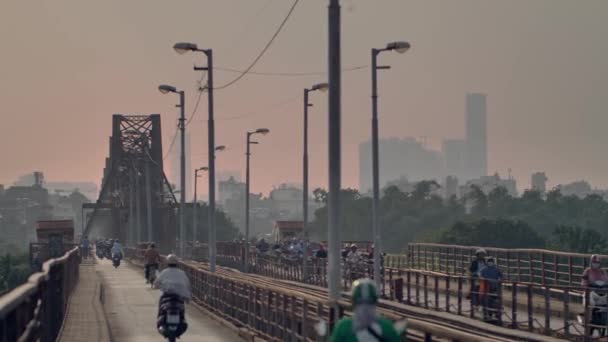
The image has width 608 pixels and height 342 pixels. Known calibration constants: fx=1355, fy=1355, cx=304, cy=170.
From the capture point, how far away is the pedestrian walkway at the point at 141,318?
29531mm

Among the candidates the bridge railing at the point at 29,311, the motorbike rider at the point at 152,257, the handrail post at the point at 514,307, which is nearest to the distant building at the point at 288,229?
the motorbike rider at the point at 152,257

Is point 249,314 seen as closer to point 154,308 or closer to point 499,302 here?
point 499,302

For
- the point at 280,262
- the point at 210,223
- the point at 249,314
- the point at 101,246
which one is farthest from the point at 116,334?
the point at 101,246

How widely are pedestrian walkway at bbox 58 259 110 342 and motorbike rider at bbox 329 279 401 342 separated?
1525cm

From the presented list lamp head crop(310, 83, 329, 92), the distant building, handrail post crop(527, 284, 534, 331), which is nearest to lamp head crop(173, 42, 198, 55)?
lamp head crop(310, 83, 329, 92)

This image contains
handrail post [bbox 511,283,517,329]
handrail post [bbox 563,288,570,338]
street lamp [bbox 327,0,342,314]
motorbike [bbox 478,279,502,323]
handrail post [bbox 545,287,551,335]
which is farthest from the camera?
motorbike [bbox 478,279,502,323]

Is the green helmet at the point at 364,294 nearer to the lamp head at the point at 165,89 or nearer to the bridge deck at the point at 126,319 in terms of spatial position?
the bridge deck at the point at 126,319

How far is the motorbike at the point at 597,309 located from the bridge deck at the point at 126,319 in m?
7.46

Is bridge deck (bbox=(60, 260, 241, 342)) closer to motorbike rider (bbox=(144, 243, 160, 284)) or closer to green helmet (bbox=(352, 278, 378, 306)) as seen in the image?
motorbike rider (bbox=(144, 243, 160, 284))

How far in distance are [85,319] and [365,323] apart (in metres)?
21.4

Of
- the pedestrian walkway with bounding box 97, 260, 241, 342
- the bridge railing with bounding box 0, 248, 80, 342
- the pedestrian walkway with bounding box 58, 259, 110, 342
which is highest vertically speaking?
the bridge railing with bounding box 0, 248, 80, 342

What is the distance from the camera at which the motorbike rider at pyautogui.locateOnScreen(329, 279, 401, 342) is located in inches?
407

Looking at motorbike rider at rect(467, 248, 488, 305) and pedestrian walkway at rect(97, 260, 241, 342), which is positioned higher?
motorbike rider at rect(467, 248, 488, 305)

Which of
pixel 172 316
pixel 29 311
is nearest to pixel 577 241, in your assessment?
pixel 172 316
